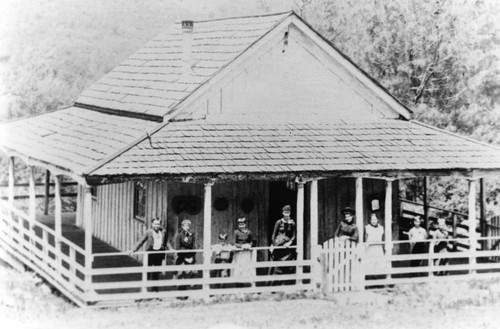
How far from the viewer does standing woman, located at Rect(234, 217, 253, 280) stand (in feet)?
66.5

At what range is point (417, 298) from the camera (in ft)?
67.1

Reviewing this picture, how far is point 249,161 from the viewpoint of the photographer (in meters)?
20.6

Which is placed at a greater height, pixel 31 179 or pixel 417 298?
pixel 31 179

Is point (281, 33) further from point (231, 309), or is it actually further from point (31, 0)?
point (31, 0)

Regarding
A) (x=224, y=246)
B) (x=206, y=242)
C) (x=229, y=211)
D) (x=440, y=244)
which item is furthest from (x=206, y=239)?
(x=440, y=244)

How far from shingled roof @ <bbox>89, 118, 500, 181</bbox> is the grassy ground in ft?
9.27

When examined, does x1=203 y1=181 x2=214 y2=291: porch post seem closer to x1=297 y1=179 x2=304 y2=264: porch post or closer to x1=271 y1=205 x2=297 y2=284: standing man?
x1=271 y1=205 x2=297 y2=284: standing man

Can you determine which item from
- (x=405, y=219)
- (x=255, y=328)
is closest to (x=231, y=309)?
(x=255, y=328)

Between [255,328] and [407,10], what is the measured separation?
81.5ft

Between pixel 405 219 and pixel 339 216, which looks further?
pixel 405 219

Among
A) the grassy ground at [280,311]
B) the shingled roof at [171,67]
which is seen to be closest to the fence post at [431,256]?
the grassy ground at [280,311]

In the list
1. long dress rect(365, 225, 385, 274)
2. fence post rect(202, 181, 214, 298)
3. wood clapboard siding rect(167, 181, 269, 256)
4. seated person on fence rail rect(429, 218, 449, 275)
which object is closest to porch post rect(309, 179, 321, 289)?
long dress rect(365, 225, 385, 274)

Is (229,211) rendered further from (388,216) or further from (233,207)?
(388,216)

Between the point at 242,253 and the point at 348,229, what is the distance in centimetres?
264
